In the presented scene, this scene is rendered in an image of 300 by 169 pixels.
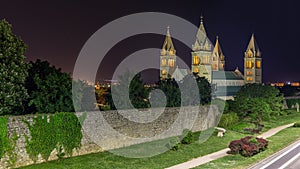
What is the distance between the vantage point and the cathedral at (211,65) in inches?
3561

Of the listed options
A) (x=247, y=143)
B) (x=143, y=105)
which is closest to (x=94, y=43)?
Answer: (x=143, y=105)

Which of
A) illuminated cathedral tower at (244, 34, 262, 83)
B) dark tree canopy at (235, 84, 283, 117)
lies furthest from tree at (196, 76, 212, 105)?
illuminated cathedral tower at (244, 34, 262, 83)

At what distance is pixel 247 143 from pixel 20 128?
12454 millimetres

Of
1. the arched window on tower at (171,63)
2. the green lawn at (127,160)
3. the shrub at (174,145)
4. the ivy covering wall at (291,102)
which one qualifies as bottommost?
the green lawn at (127,160)

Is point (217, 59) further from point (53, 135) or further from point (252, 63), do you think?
point (53, 135)

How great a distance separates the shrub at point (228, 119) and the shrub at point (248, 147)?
36.7 feet

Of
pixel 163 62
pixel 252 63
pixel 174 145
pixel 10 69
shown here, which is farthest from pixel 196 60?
pixel 10 69

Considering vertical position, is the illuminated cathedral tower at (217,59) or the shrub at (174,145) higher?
the illuminated cathedral tower at (217,59)

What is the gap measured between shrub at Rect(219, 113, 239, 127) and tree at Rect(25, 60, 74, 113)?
17079 mm

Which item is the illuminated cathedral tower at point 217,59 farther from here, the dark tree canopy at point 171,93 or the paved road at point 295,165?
the paved road at point 295,165

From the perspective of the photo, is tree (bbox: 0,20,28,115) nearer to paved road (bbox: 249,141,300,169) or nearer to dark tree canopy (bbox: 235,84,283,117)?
paved road (bbox: 249,141,300,169)

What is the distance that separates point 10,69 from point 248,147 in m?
13.5

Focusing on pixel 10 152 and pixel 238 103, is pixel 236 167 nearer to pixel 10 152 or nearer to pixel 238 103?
pixel 10 152

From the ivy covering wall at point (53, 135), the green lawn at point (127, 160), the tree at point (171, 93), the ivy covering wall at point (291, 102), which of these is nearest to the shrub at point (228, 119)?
the tree at point (171, 93)
